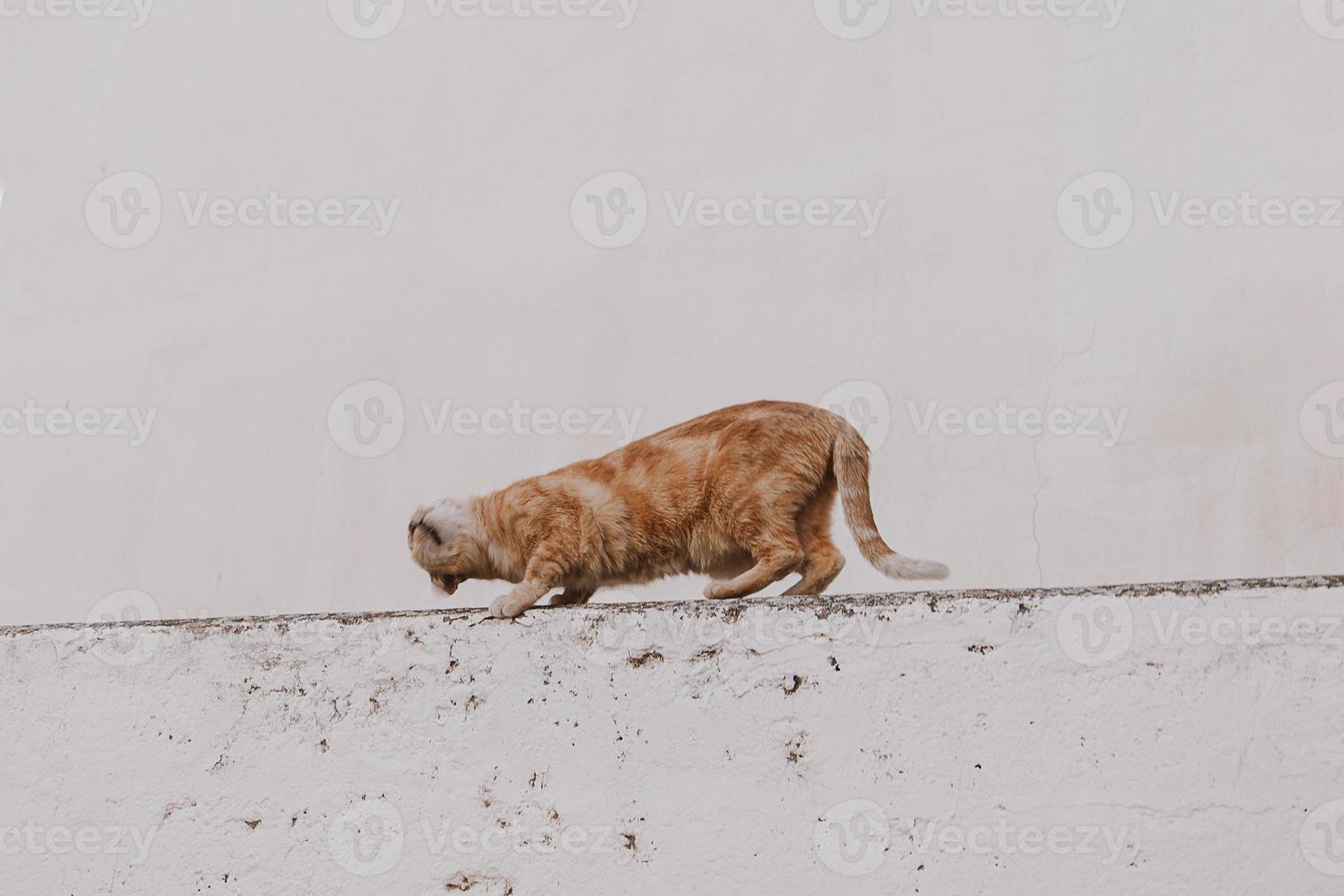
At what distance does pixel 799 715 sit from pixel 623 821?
421 millimetres

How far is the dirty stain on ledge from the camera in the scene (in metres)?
2.51

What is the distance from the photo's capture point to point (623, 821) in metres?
2.62

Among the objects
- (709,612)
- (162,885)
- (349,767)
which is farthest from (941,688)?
(162,885)
